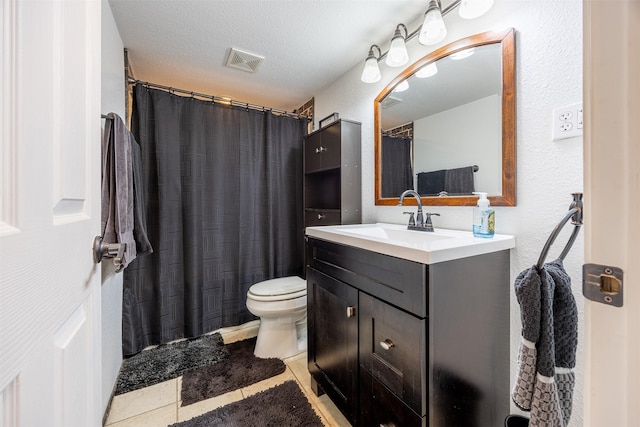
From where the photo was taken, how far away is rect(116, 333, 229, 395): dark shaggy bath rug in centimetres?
155

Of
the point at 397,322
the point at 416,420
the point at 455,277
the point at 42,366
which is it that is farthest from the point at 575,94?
the point at 42,366

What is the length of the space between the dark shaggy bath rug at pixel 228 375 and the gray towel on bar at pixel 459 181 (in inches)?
58.3

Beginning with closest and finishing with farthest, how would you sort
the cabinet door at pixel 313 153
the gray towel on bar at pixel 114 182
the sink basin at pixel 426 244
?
the sink basin at pixel 426 244, the gray towel on bar at pixel 114 182, the cabinet door at pixel 313 153

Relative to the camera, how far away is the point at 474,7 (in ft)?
3.53

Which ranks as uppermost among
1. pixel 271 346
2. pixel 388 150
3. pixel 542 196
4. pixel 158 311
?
pixel 388 150

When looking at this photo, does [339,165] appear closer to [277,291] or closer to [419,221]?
[419,221]

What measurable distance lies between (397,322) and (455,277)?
0.81 ft

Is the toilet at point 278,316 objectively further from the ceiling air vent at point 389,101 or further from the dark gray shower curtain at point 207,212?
the ceiling air vent at point 389,101

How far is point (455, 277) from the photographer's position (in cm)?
85

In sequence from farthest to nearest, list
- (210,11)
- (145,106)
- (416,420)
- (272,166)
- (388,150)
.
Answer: (272,166) → (145,106) → (388,150) → (210,11) → (416,420)

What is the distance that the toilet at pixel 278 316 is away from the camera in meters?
1.75

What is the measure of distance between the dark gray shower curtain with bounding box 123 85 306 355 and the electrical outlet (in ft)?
6.11

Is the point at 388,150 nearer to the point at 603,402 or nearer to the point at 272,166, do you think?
the point at 272,166

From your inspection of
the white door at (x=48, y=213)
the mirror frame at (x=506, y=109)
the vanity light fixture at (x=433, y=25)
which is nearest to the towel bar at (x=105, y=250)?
the white door at (x=48, y=213)
